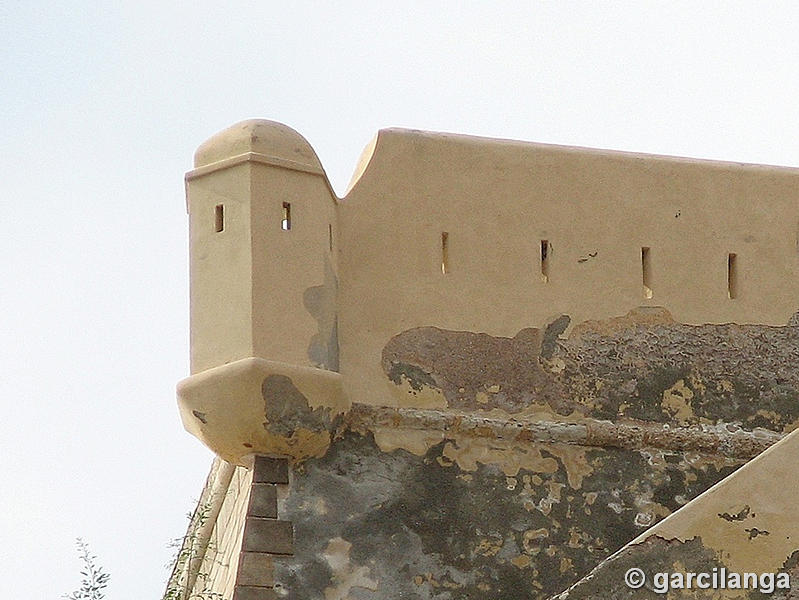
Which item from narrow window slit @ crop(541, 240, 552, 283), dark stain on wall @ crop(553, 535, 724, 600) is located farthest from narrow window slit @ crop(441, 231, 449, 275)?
dark stain on wall @ crop(553, 535, 724, 600)

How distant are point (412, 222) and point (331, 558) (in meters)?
1.86

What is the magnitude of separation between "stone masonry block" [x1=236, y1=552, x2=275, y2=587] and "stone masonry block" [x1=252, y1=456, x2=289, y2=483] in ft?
1.30

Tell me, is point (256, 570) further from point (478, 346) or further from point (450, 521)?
point (478, 346)

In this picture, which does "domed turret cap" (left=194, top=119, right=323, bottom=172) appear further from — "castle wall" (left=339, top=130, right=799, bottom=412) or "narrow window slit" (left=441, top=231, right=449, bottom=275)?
"narrow window slit" (left=441, top=231, right=449, bottom=275)

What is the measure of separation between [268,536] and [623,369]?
7.12ft

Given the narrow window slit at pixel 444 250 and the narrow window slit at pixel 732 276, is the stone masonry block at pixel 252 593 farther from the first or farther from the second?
the narrow window slit at pixel 732 276

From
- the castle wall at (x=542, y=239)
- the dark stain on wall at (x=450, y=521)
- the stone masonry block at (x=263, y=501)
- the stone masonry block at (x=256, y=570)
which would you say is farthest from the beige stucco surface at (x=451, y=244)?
the stone masonry block at (x=256, y=570)

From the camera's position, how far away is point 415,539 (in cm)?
995

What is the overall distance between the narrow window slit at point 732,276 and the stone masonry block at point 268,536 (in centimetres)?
283

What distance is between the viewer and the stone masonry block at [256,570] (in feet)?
31.4

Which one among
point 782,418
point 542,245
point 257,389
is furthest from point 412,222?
point 782,418

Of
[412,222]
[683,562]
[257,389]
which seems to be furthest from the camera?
[412,222]

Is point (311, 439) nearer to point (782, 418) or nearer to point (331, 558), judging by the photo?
point (331, 558)

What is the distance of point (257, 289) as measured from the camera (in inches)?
390
